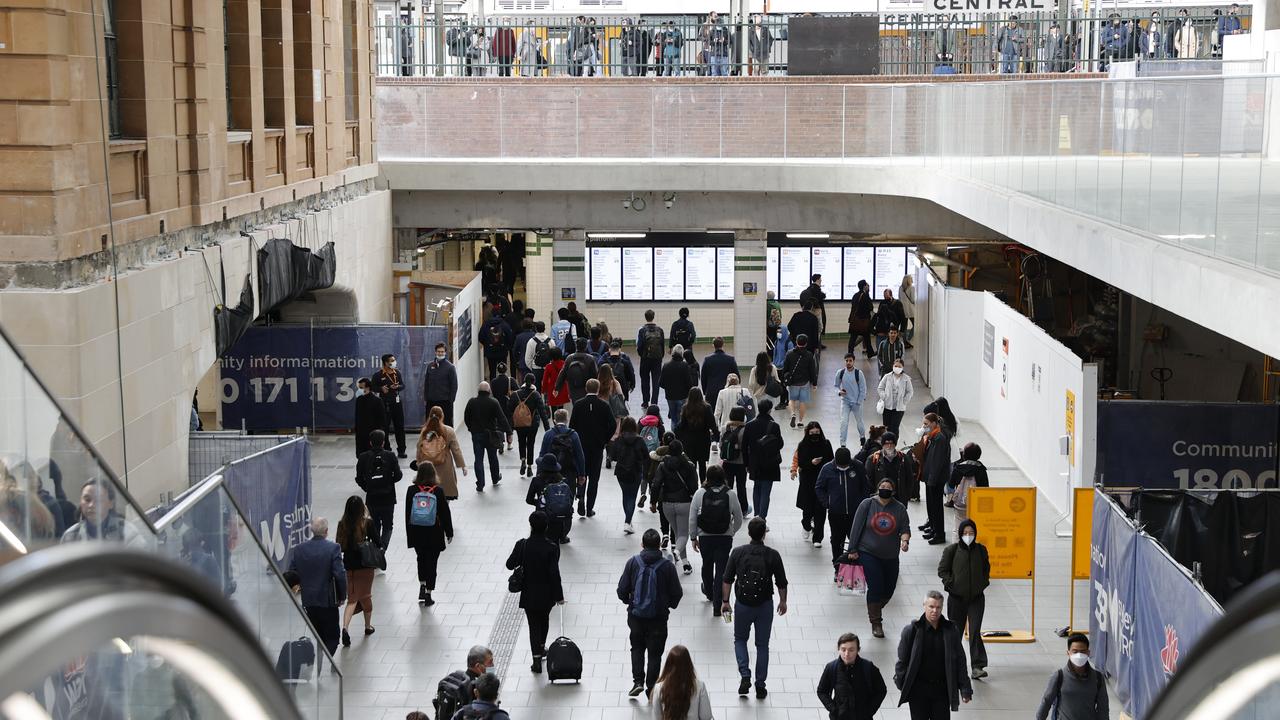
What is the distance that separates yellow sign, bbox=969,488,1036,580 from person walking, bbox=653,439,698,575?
2.88 metres

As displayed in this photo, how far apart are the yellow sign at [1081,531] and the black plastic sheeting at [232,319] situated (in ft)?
29.9

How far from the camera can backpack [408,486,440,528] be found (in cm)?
1352

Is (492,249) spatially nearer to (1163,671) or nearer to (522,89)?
(522,89)

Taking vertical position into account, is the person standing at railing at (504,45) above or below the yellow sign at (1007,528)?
above

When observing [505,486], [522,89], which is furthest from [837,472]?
[522,89]

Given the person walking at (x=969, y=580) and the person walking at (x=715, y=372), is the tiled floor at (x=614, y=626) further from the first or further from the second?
the person walking at (x=715, y=372)

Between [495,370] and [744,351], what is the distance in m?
5.82

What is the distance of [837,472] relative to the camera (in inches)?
573

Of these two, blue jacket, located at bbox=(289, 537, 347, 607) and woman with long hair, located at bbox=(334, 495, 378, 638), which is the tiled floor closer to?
woman with long hair, located at bbox=(334, 495, 378, 638)

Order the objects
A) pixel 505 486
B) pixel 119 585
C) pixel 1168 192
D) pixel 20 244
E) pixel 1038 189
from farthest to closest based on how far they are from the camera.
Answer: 1. pixel 505 486
2. pixel 1038 189
3. pixel 1168 192
4. pixel 20 244
5. pixel 119 585

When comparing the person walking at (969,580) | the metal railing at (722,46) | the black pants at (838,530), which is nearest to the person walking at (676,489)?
the black pants at (838,530)

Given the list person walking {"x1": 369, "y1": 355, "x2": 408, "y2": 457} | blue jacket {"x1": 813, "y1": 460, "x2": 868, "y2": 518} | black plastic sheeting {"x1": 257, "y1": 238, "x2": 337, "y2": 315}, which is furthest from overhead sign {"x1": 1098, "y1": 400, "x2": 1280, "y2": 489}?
black plastic sheeting {"x1": 257, "y1": 238, "x2": 337, "y2": 315}

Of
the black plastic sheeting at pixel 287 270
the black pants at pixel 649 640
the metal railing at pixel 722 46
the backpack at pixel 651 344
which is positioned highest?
the metal railing at pixel 722 46

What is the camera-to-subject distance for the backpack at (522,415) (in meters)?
18.7
